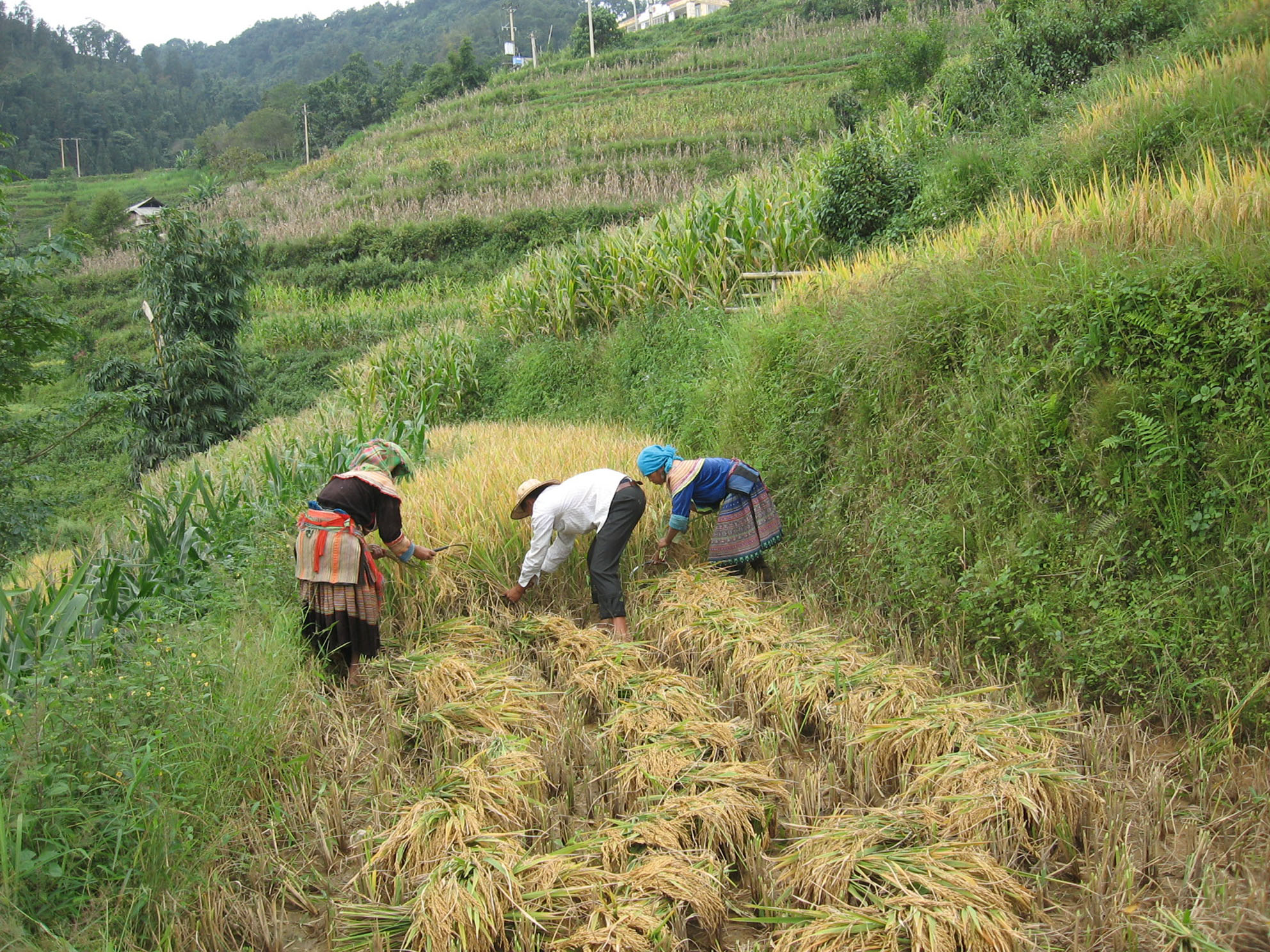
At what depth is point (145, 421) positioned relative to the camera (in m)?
11.6

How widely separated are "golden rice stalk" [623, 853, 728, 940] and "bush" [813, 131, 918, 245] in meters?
7.46

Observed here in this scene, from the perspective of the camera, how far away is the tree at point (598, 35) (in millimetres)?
47938

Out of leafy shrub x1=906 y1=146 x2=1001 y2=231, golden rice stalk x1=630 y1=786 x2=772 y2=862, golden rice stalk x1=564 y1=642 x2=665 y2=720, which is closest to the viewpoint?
golden rice stalk x1=630 y1=786 x2=772 y2=862

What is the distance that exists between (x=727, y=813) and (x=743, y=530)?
2.35 m

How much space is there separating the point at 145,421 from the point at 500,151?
73.1 ft

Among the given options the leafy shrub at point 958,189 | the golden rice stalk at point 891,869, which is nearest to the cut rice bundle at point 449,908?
the golden rice stalk at point 891,869

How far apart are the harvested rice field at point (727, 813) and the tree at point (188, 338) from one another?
8576 mm

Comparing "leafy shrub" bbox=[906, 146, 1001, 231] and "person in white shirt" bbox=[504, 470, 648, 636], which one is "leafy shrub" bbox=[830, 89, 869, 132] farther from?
"person in white shirt" bbox=[504, 470, 648, 636]

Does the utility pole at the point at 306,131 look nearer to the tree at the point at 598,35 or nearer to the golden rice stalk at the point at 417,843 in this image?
the tree at the point at 598,35

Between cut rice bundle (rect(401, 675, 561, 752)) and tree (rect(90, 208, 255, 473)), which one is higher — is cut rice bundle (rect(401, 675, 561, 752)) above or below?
below

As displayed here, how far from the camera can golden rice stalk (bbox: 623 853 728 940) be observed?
2.90 metres

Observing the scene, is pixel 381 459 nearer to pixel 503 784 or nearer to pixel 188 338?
pixel 503 784

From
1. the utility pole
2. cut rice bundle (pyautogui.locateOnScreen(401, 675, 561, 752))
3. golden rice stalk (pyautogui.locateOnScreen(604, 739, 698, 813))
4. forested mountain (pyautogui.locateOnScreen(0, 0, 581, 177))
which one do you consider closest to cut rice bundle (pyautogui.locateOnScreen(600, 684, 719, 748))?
golden rice stalk (pyautogui.locateOnScreen(604, 739, 698, 813))

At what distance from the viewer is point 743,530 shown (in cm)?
538
